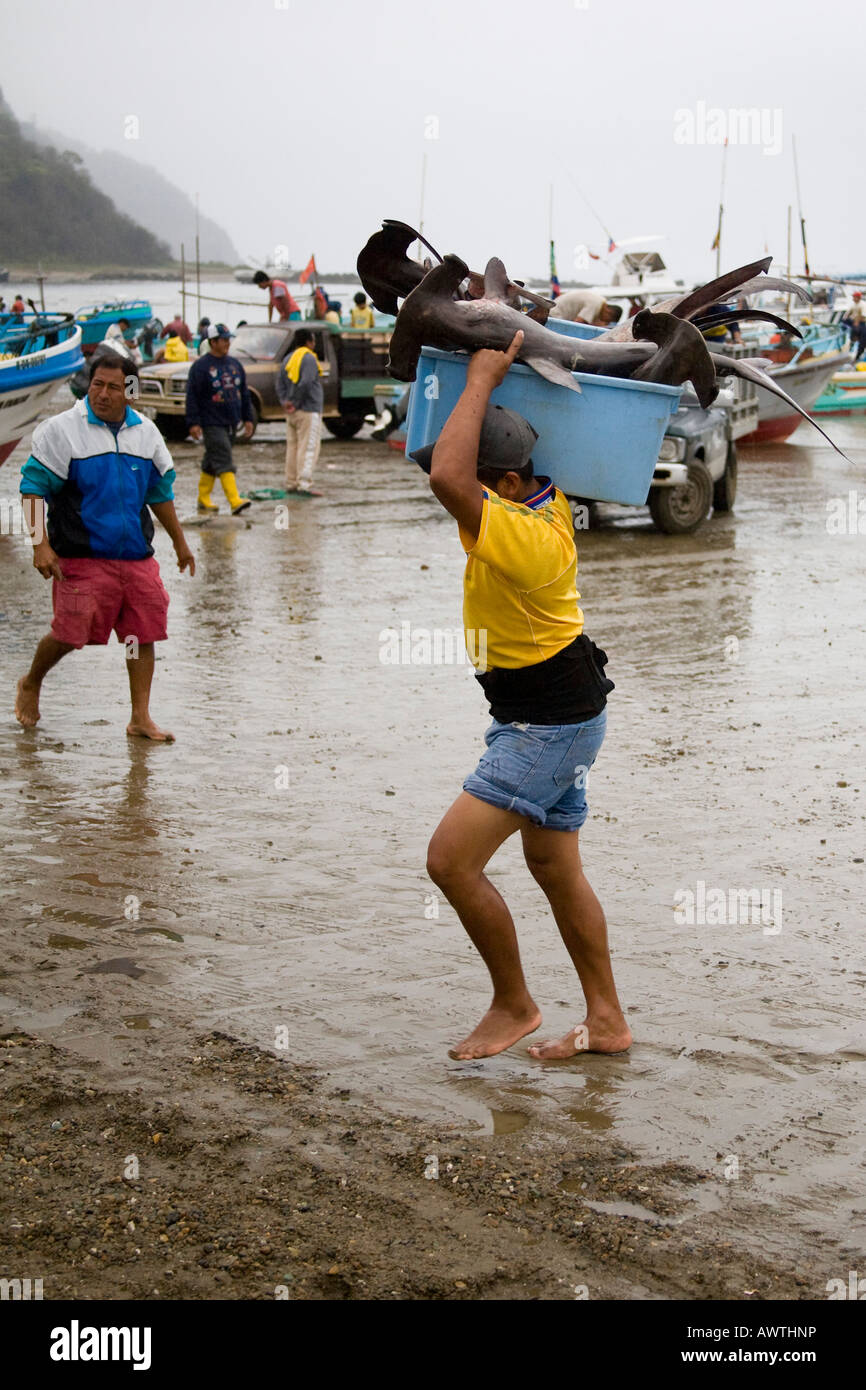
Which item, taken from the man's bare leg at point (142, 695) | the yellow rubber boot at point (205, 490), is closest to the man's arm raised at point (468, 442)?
the man's bare leg at point (142, 695)

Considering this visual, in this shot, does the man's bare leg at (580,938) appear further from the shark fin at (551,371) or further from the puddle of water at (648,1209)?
the shark fin at (551,371)

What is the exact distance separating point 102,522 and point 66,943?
108 inches

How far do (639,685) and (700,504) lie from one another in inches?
244

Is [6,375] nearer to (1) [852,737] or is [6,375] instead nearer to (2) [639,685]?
(2) [639,685]

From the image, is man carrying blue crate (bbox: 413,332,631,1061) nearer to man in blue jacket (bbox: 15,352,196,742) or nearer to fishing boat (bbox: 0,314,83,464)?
man in blue jacket (bbox: 15,352,196,742)

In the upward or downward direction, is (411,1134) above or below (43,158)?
below

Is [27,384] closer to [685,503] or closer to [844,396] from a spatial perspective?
[685,503]

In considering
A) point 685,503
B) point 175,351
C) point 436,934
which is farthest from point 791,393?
point 436,934

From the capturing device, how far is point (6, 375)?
47.4 ft

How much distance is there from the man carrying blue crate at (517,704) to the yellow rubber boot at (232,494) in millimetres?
11012

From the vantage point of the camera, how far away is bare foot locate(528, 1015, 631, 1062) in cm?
392

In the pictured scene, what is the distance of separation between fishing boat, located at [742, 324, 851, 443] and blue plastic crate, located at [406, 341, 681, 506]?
18685mm
